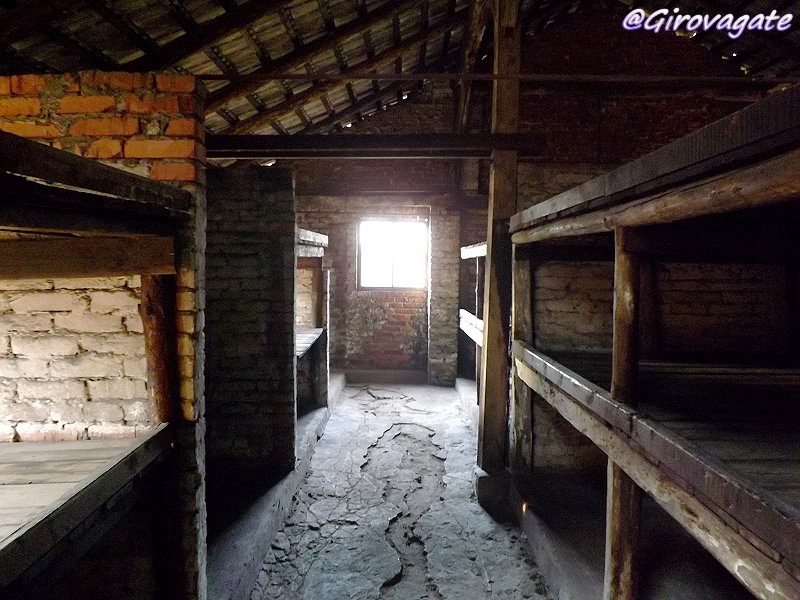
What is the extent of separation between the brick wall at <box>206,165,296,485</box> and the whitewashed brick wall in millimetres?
2046

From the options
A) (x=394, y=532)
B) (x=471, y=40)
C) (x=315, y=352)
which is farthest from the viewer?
(x=315, y=352)

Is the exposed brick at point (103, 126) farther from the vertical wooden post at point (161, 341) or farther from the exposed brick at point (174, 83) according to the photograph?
the vertical wooden post at point (161, 341)

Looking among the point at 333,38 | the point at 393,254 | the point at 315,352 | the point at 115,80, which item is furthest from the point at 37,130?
the point at 393,254

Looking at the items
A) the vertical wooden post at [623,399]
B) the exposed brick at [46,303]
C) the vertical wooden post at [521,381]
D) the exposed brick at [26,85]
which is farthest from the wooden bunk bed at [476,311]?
the exposed brick at [26,85]

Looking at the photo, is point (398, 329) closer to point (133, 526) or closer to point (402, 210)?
point (402, 210)

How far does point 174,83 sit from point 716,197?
2.20 meters

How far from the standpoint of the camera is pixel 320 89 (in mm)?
5789

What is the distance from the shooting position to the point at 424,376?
8.39 meters

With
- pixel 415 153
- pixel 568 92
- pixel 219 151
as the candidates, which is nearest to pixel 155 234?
pixel 219 151

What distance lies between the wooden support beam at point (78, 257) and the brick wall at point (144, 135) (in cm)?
18

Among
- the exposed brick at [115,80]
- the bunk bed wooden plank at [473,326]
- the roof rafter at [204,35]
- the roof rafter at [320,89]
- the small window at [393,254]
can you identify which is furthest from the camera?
the small window at [393,254]

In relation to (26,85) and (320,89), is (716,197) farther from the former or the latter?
(320,89)

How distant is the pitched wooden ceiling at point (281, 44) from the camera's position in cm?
316

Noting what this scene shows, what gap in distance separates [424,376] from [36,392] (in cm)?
671
